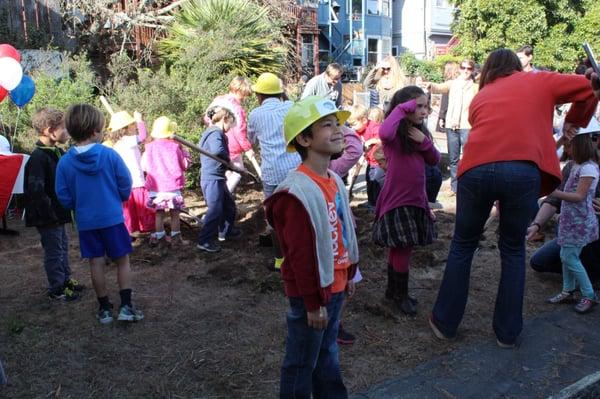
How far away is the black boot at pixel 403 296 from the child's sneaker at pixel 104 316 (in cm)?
214

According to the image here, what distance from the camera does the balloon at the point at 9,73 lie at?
572cm

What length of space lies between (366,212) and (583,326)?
11.5 feet

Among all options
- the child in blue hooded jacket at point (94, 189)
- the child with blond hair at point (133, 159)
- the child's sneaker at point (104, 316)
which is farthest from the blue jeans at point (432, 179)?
the child with blond hair at point (133, 159)

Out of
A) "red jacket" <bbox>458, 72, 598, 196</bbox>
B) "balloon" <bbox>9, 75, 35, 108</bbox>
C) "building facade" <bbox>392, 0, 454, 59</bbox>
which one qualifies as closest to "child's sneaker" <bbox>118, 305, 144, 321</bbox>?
"red jacket" <bbox>458, 72, 598, 196</bbox>

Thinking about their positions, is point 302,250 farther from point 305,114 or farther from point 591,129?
point 591,129

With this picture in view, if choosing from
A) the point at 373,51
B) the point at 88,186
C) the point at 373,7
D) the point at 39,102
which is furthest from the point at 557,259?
the point at 373,7

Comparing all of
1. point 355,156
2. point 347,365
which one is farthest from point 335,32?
point 347,365

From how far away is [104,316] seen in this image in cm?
395

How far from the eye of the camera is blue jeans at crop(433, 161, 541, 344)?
3154 mm

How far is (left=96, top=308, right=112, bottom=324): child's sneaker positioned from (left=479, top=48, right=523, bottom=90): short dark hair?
10.2ft

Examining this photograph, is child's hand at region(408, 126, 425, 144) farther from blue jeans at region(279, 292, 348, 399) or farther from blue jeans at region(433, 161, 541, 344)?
blue jeans at region(279, 292, 348, 399)

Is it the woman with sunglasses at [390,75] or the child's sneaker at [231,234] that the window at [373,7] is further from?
the child's sneaker at [231,234]

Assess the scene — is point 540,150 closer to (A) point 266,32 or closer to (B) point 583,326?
(B) point 583,326

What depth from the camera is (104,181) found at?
12.4 ft
